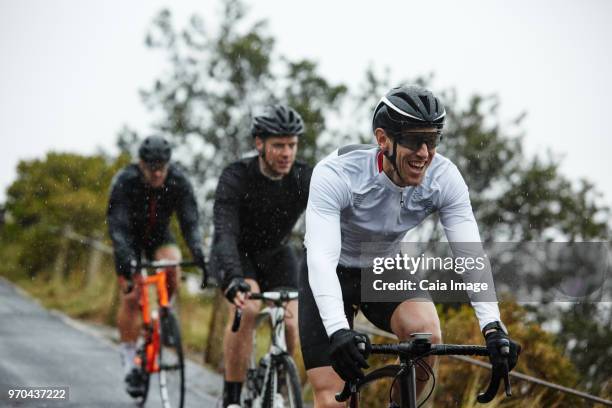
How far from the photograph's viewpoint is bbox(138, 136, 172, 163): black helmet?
20.6 feet

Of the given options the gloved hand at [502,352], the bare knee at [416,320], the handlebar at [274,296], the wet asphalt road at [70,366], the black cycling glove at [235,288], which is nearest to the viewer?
the gloved hand at [502,352]

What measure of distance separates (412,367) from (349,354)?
379 millimetres

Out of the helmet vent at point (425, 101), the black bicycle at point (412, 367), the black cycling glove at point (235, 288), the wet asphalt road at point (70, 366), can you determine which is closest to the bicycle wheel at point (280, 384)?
the black cycling glove at point (235, 288)

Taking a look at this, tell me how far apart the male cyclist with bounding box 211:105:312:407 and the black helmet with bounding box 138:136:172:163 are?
1.32 meters

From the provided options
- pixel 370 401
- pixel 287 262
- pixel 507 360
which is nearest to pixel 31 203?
pixel 287 262

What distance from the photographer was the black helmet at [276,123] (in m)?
5.12

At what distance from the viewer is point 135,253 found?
6.75m

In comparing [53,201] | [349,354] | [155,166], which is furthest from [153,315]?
[53,201]

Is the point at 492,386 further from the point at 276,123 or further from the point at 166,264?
the point at 166,264

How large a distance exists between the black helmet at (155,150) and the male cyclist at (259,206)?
132 centimetres

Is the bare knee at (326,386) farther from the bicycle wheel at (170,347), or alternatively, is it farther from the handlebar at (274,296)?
the bicycle wheel at (170,347)

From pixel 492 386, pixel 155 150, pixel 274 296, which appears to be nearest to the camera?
pixel 492 386

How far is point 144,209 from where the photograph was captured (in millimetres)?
6656

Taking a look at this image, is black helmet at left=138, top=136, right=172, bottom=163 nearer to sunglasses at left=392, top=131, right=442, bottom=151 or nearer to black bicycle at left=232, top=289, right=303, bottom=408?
black bicycle at left=232, top=289, right=303, bottom=408
